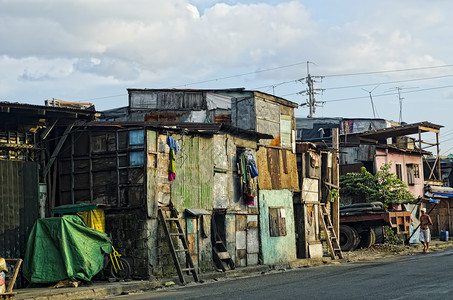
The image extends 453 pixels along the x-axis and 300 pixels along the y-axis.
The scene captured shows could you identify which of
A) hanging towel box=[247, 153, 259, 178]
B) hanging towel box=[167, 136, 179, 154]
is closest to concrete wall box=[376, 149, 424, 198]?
hanging towel box=[247, 153, 259, 178]

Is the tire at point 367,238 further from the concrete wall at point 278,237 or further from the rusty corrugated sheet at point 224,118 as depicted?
the rusty corrugated sheet at point 224,118

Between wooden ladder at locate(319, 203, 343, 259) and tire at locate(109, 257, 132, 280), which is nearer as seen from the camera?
tire at locate(109, 257, 132, 280)

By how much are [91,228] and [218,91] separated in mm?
13254

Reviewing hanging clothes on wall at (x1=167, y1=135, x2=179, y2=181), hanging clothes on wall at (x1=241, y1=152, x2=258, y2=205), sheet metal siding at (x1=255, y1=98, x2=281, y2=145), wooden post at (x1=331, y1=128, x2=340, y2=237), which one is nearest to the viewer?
hanging clothes on wall at (x1=167, y1=135, x2=179, y2=181)

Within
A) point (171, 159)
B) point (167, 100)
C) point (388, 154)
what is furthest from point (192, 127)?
point (388, 154)

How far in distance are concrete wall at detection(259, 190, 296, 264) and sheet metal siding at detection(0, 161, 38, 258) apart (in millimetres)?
10272

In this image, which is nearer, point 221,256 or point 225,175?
point 221,256

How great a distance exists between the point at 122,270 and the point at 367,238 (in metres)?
17.2

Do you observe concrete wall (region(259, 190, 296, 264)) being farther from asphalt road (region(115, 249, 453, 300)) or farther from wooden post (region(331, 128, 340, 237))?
asphalt road (region(115, 249, 453, 300))

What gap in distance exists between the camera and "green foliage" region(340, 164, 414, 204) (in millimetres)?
38281

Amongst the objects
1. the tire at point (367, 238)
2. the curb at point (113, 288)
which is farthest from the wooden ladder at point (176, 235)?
the tire at point (367, 238)

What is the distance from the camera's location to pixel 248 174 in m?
25.7

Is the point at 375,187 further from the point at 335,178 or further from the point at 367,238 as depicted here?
the point at 335,178

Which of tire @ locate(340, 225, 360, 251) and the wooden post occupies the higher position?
the wooden post
